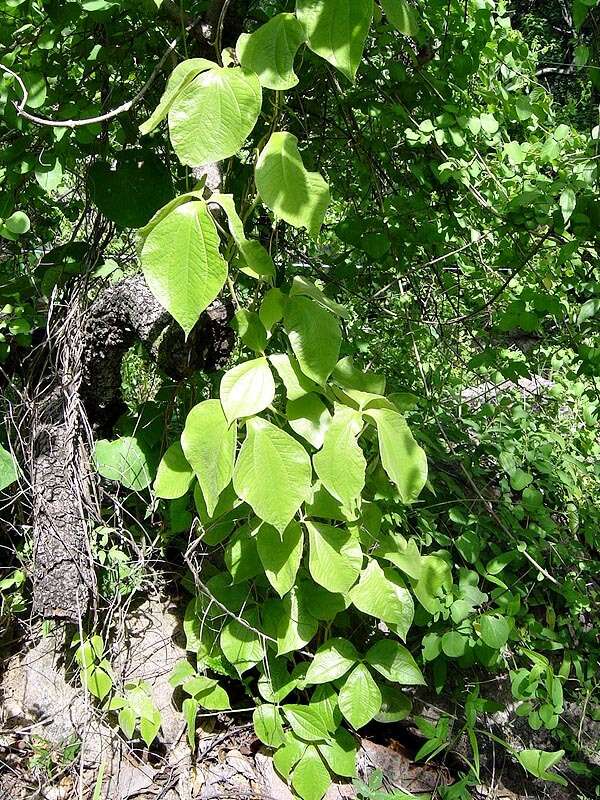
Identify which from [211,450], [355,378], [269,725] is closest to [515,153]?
[355,378]

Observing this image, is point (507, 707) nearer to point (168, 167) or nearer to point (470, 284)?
point (470, 284)

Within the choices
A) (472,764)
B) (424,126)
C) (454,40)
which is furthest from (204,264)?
(472,764)

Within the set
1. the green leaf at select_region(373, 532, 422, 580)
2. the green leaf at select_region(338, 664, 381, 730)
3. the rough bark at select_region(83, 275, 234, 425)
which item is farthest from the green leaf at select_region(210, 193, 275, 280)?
the green leaf at select_region(338, 664, 381, 730)

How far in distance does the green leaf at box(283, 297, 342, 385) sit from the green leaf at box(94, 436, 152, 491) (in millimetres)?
676

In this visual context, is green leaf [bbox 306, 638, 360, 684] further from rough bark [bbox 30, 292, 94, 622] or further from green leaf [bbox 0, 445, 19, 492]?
green leaf [bbox 0, 445, 19, 492]

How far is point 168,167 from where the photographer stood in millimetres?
1678

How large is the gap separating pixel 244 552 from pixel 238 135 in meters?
0.86

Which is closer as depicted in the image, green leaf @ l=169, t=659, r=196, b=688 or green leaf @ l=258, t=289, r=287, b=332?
green leaf @ l=258, t=289, r=287, b=332

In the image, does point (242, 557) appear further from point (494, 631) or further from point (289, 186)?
point (289, 186)

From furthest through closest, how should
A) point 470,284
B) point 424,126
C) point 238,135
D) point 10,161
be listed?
point 470,284, point 424,126, point 10,161, point 238,135

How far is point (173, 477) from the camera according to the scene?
4.64 feet

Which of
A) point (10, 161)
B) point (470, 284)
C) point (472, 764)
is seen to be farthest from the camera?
point (470, 284)

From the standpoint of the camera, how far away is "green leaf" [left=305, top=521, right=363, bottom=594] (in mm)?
1316

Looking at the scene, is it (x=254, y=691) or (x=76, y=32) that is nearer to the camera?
(x=76, y=32)
